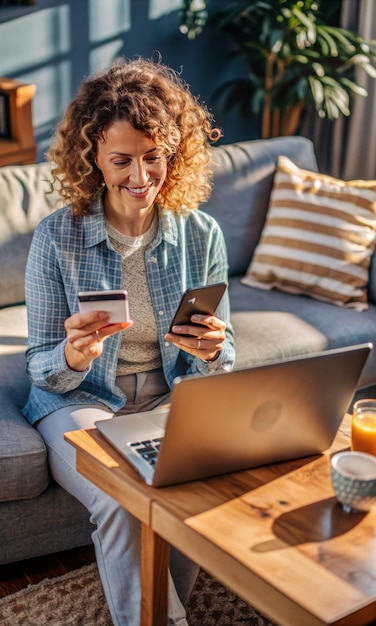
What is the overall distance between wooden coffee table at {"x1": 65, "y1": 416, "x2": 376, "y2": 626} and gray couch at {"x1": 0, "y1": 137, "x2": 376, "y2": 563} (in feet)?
1.42

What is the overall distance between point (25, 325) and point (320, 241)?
938 millimetres

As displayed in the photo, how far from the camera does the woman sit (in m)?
1.83

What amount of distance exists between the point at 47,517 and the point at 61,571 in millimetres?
151

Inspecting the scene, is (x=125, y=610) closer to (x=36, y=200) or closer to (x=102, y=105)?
(x=102, y=105)

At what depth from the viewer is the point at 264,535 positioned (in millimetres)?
1305

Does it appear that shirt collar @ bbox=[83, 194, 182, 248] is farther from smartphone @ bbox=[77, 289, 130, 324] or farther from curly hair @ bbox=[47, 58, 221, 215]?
smartphone @ bbox=[77, 289, 130, 324]

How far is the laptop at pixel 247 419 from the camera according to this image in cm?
132

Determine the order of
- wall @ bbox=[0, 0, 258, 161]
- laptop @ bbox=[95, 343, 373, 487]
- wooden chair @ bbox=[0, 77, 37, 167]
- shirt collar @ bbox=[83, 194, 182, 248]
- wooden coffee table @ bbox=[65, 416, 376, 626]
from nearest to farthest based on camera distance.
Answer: wooden coffee table @ bbox=[65, 416, 376, 626], laptop @ bbox=[95, 343, 373, 487], shirt collar @ bbox=[83, 194, 182, 248], wooden chair @ bbox=[0, 77, 37, 167], wall @ bbox=[0, 0, 258, 161]

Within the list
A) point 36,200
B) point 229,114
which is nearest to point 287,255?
point 36,200

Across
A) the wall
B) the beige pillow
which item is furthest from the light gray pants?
the wall

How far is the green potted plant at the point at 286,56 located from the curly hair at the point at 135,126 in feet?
6.06

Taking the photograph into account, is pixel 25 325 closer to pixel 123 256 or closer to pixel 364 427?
pixel 123 256

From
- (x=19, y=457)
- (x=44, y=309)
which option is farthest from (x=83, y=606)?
(x=44, y=309)

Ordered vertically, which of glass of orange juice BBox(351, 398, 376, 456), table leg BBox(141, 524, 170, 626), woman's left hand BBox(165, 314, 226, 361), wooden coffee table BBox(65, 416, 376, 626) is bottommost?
table leg BBox(141, 524, 170, 626)
